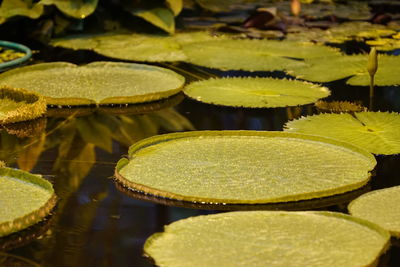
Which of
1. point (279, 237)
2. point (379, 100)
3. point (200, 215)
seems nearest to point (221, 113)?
point (379, 100)

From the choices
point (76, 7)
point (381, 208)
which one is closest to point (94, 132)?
point (381, 208)

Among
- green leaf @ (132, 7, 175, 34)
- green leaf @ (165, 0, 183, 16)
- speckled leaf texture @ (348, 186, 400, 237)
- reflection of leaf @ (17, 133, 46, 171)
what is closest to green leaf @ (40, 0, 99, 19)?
green leaf @ (132, 7, 175, 34)

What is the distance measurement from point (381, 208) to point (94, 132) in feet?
3.35

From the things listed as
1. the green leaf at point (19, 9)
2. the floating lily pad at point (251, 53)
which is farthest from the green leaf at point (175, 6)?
the green leaf at point (19, 9)

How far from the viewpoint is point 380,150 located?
2.26m

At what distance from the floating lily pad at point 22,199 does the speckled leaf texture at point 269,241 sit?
0.96ft

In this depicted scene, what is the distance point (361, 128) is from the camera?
8.03ft

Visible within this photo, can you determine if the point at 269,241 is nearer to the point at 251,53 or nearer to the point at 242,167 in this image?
the point at 242,167

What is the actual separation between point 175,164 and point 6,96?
87 centimetres

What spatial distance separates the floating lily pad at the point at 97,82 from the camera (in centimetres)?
278

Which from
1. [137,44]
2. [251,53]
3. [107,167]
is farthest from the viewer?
[137,44]

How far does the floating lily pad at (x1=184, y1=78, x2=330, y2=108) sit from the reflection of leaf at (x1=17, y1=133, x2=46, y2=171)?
25.2 inches

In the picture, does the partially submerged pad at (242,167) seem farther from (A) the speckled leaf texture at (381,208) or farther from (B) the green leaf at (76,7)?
(B) the green leaf at (76,7)

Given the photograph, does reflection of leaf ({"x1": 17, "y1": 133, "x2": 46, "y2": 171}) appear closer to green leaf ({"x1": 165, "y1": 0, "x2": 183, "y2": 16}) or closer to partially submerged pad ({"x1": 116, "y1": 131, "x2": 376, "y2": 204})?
partially submerged pad ({"x1": 116, "y1": 131, "x2": 376, "y2": 204})
